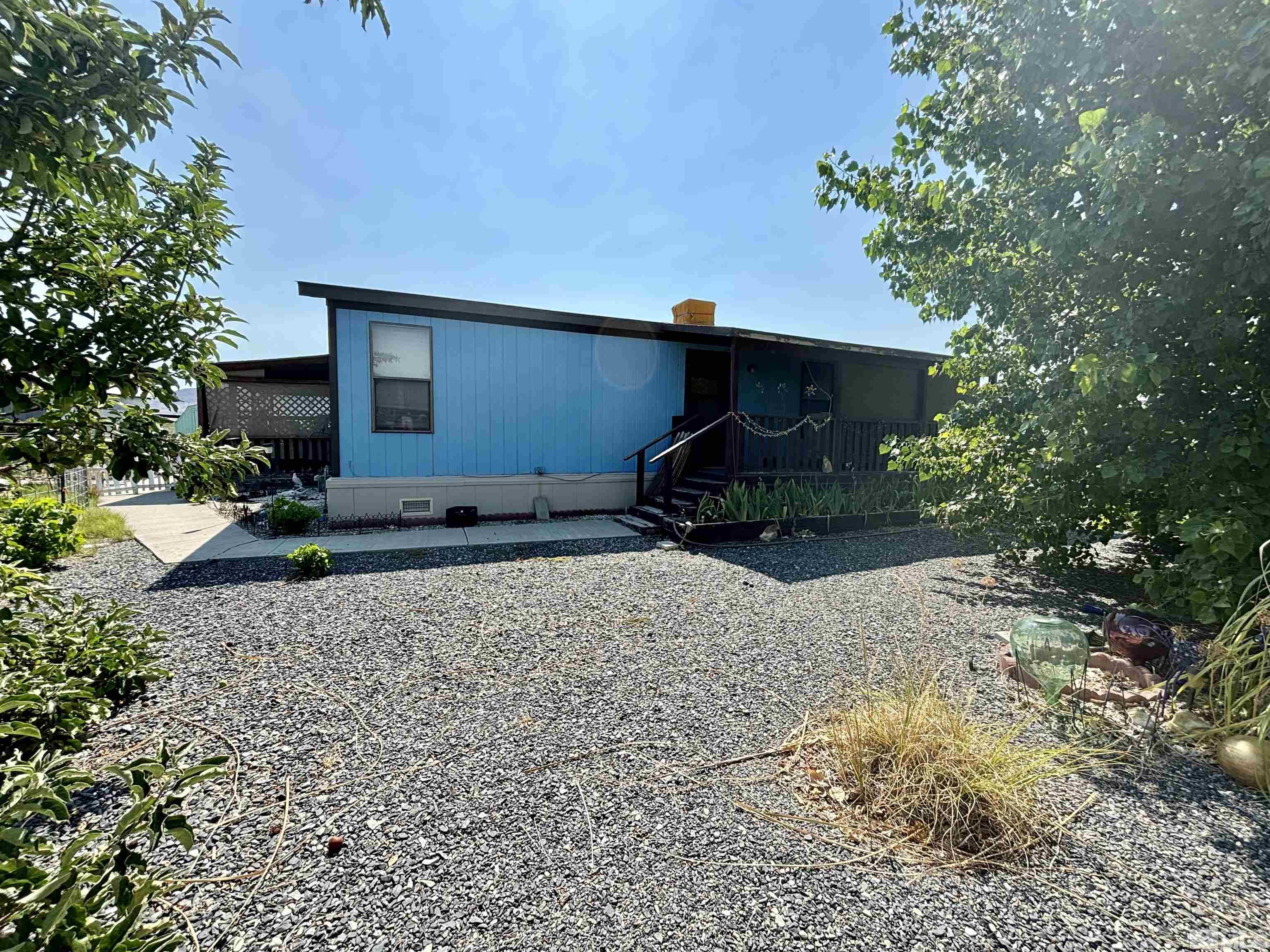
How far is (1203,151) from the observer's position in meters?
2.64

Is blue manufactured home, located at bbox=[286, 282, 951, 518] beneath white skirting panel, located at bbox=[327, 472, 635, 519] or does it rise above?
above

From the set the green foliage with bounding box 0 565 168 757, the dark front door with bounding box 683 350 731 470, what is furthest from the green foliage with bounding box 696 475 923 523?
the green foliage with bounding box 0 565 168 757

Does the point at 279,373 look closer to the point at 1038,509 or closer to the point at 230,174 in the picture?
the point at 230,174

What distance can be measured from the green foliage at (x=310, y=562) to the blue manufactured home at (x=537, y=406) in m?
2.44

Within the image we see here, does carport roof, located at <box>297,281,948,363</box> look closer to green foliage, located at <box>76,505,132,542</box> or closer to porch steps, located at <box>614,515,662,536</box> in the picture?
porch steps, located at <box>614,515,662,536</box>

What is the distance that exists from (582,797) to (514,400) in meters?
6.58

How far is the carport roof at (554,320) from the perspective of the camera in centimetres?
667

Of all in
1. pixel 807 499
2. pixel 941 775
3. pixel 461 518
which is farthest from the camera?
pixel 807 499

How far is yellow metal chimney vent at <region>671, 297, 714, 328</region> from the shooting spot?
1016 cm

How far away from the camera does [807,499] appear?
24.5ft

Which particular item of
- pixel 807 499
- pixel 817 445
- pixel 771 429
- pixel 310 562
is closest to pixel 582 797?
pixel 310 562

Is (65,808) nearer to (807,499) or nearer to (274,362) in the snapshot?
(807,499)

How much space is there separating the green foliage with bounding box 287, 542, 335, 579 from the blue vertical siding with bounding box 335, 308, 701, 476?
8.30 ft

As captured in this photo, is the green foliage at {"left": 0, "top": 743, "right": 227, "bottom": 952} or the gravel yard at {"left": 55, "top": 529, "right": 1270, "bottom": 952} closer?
the green foliage at {"left": 0, "top": 743, "right": 227, "bottom": 952}
